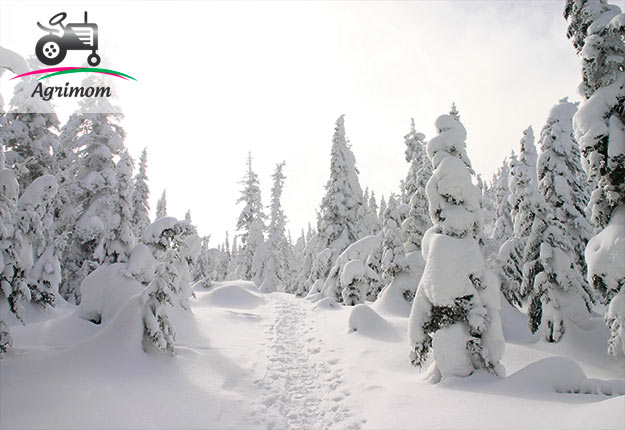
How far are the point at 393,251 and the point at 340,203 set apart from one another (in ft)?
31.2

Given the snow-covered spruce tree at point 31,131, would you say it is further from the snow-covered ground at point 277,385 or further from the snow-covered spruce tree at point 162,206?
the snow-covered spruce tree at point 162,206

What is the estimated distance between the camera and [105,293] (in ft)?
43.0

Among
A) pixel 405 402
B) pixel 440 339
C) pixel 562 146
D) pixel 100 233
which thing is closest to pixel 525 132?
pixel 562 146

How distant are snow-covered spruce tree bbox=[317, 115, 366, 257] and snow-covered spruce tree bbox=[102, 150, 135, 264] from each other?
620 inches

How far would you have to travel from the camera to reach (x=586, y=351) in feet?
42.6

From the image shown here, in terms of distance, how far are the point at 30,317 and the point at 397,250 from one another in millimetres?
18355

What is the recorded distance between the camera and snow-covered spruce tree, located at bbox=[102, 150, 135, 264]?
18.2 metres

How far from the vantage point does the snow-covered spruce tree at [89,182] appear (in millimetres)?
19797

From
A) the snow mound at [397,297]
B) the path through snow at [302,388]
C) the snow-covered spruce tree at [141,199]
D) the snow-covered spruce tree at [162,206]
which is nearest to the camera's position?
the path through snow at [302,388]

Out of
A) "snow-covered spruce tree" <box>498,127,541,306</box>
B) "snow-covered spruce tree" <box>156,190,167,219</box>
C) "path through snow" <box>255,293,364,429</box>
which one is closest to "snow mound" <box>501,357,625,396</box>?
"path through snow" <box>255,293,364,429</box>

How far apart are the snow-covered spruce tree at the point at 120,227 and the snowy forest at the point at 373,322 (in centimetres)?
11

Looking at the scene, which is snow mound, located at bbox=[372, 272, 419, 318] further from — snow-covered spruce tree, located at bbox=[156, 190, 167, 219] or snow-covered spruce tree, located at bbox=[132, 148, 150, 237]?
snow-covered spruce tree, located at bbox=[156, 190, 167, 219]

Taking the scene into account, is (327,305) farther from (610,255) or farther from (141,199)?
(141,199)

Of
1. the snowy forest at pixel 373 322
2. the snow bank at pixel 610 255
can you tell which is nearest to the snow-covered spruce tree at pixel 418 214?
the snowy forest at pixel 373 322
